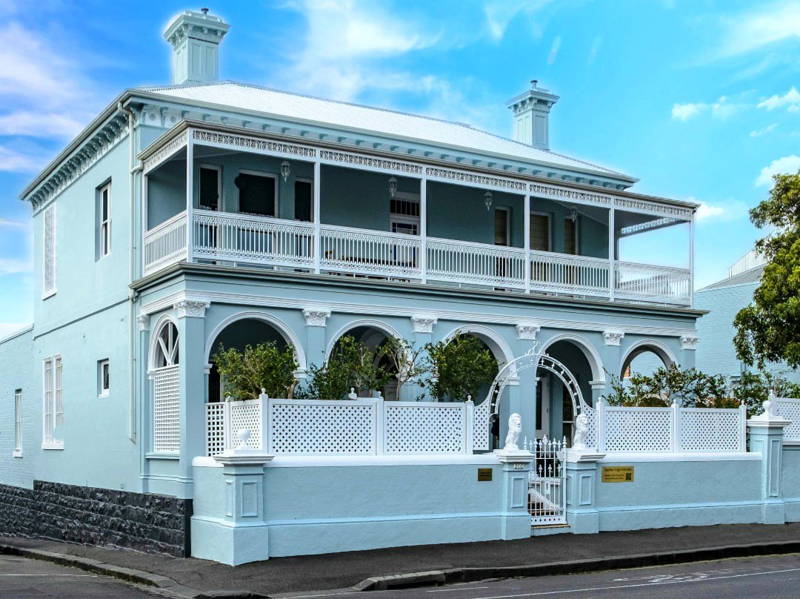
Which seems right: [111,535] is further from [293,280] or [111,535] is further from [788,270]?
[788,270]

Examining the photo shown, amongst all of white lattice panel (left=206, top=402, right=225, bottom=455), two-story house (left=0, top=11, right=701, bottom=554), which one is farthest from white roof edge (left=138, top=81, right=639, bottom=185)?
white lattice panel (left=206, top=402, right=225, bottom=455)

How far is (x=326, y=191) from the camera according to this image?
22.1 m

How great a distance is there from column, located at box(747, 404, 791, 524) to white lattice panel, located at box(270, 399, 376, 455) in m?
7.92

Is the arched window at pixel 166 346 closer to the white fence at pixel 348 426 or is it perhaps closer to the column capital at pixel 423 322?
the white fence at pixel 348 426

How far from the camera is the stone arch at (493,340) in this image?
21.3 meters

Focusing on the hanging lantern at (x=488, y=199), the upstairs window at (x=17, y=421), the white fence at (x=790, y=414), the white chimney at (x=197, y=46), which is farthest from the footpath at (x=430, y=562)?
the white chimney at (x=197, y=46)

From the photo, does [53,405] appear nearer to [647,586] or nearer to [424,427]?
[424,427]

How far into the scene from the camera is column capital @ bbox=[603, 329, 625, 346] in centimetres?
2294

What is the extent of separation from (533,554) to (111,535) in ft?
27.9

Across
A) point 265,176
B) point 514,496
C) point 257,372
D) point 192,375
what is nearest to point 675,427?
point 514,496

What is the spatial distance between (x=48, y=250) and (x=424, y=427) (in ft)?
43.1

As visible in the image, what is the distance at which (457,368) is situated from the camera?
19469mm

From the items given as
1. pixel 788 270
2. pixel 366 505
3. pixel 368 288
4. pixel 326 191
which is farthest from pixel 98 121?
pixel 788 270

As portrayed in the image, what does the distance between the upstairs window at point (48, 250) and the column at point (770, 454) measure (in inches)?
632
